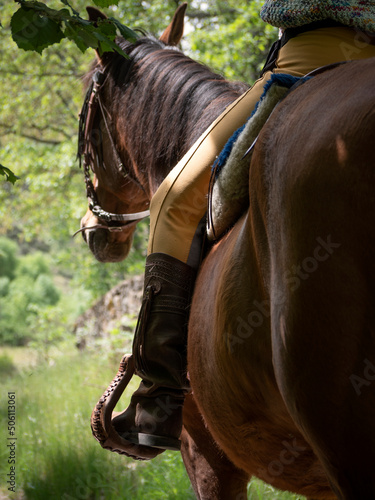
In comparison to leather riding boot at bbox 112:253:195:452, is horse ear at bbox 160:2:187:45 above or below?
above

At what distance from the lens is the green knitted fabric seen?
1.81 metres

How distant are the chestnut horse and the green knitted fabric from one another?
41 cm

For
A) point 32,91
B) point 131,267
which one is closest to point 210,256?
point 131,267

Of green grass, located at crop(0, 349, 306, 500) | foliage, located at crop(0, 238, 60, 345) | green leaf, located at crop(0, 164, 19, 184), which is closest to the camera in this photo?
green leaf, located at crop(0, 164, 19, 184)

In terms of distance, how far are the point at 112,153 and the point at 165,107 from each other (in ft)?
2.22

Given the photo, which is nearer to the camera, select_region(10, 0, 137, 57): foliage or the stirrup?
select_region(10, 0, 137, 57): foliage

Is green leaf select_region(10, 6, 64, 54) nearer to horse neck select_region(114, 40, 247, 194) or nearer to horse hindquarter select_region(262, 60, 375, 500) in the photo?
horse neck select_region(114, 40, 247, 194)

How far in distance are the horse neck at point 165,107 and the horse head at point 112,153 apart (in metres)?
0.03

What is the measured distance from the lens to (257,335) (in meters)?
1.59

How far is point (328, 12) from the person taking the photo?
1832mm

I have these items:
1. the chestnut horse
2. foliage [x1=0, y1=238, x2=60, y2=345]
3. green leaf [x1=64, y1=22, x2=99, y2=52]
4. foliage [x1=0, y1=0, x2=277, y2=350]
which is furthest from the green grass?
foliage [x1=0, y1=238, x2=60, y2=345]

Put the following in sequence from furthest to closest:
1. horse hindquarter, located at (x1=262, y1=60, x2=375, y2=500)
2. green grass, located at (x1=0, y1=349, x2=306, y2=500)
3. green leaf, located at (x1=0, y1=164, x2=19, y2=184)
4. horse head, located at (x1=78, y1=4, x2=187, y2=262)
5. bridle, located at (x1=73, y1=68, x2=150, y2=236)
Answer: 1. green grass, located at (x1=0, y1=349, x2=306, y2=500)
2. bridle, located at (x1=73, y1=68, x2=150, y2=236)
3. horse head, located at (x1=78, y1=4, x2=187, y2=262)
4. green leaf, located at (x1=0, y1=164, x2=19, y2=184)
5. horse hindquarter, located at (x1=262, y1=60, x2=375, y2=500)

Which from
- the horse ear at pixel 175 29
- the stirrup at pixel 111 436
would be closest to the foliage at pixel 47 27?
the horse ear at pixel 175 29

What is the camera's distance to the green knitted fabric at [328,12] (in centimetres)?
181
